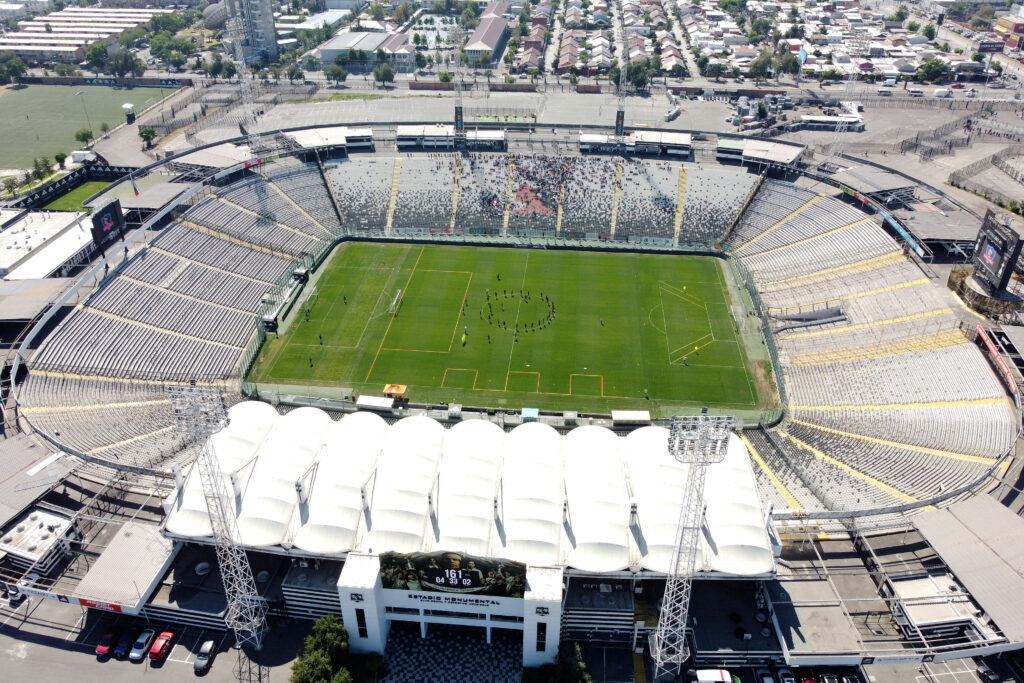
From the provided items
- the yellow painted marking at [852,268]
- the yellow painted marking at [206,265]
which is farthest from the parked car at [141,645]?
the yellow painted marking at [852,268]

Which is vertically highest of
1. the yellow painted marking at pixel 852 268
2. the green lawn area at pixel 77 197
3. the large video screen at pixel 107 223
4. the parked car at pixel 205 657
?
the large video screen at pixel 107 223

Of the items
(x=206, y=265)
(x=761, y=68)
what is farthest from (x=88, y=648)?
(x=761, y=68)

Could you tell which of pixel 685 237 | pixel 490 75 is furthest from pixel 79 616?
pixel 490 75

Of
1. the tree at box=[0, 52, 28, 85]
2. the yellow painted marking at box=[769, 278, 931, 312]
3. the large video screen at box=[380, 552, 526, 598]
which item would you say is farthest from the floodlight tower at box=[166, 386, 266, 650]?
the tree at box=[0, 52, 28, 85]

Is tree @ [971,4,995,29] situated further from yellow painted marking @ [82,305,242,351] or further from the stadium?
yellow painted marking @ [82,305,242,351]

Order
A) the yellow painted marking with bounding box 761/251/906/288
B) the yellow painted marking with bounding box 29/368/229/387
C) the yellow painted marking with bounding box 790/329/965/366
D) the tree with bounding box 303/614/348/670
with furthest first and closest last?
the yellow painted marking with bounding box 761/251/906/288 < the yellow painted marking with bounding box 790/329/965/366 < the yellow painted marking with bounding box 29/368/229/387 < the tree with bounding box 303/614/348/670

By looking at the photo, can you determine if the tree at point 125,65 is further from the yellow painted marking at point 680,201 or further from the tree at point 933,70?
the tree at point 933,70
